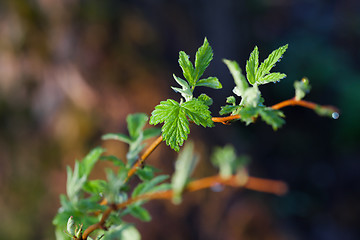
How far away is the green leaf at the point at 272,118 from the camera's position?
303 mm

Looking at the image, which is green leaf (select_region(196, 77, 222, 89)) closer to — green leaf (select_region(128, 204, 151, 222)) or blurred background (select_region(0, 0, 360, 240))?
green leaf (select_region(128, 204, 151, 222))

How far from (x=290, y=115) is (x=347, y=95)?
65 centimetres

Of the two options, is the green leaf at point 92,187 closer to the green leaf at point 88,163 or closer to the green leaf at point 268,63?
the green leaf at point 88,163

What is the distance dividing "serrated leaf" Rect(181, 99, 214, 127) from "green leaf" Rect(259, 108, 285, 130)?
58 millimetres

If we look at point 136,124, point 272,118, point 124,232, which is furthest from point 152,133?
point 272,118

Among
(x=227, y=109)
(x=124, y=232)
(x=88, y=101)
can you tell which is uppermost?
(x=88, y=101)

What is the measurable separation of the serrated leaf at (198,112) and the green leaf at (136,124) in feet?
0.54

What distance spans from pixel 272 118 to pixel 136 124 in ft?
0.90

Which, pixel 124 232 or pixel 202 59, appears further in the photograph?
pixel 124 232

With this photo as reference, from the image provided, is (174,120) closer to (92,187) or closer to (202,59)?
(202,59)

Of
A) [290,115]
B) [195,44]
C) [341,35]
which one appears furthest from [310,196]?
[341,35]

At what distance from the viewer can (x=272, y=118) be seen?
315 millimetres

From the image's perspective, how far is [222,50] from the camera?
3.26m

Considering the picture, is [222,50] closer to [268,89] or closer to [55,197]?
[268,89]
